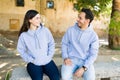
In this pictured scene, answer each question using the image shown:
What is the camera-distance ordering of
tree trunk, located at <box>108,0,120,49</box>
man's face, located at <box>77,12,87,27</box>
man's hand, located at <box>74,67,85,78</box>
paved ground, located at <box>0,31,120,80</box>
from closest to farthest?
man's hand, located at <box>74,67,85,78</box>, man's face, located at <box>77,12,87,27</box>, paved ground, located at <box>0,31,120,80</box>, tree trunk, located at <box>108,0,120,49</box>

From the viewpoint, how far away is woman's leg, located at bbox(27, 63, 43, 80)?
11.7 feet

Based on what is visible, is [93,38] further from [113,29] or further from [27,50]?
[113,29]

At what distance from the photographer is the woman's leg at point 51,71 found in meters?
3.65

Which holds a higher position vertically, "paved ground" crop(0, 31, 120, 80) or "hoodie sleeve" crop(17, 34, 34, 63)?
"hoodie sleeve" crop(17, 34, 34, 63)

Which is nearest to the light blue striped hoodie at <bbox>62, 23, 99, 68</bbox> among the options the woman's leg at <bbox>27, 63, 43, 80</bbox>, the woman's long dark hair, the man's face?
the man's face

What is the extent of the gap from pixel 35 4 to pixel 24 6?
23.3 inches

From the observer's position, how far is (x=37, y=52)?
379cm

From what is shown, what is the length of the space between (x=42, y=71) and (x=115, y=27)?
669 cm

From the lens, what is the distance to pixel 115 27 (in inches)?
394

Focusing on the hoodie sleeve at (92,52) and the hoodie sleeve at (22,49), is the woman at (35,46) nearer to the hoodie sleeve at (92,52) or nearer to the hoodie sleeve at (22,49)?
the hoodie sleeve at (22,49)

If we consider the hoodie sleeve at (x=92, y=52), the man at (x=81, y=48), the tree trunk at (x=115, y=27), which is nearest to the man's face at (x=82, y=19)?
the man at (x=81, y=48)

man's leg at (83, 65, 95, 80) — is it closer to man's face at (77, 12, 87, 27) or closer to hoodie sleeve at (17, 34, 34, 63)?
man's face at (77, 12, 87, 27)

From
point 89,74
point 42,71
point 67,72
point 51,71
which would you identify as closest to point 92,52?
point 89,74

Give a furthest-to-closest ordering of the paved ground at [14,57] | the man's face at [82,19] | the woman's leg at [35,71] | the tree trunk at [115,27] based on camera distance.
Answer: the tree trunk at [115,27], the paved ground at [14,57], the man's face at [82,19], the woman's leg at [35,71]
